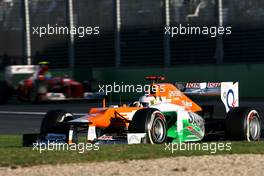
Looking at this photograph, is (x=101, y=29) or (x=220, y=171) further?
(x=101, y=29)

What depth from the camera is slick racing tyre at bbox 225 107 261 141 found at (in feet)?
40.3

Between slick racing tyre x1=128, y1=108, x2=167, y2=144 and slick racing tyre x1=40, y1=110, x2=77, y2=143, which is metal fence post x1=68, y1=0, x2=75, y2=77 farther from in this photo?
slick racing tyre x1=128, y1=108, x2=167, y2=144

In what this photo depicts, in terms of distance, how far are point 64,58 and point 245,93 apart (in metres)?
10.2

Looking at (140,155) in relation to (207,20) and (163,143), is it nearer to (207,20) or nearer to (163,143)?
(163,143)

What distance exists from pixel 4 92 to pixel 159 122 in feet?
61.8

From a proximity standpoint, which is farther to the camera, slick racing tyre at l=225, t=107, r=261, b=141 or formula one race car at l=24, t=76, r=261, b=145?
slick racing tyre at l=225, t=107, r=261, b=141

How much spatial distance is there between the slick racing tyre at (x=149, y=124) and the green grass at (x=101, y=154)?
1.52 ft

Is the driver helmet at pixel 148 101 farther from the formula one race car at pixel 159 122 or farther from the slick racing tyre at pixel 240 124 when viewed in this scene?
the slick racing tyre at pixel 240 124

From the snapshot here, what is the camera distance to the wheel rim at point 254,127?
41.0ft

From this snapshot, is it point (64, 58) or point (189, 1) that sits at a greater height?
point (189, 1)

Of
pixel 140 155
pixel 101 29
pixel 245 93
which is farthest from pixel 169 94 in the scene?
pixel 101 29

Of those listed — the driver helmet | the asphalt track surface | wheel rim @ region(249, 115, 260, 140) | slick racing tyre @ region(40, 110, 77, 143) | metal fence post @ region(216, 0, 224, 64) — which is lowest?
→ the asphalt track surface

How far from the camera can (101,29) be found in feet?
106

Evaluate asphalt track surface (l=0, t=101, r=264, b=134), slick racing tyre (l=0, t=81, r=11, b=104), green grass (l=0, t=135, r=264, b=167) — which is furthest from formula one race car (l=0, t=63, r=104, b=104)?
green grass (l=0, t=135, r=264, b=167)
